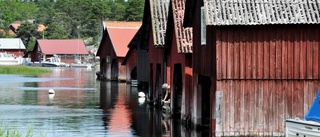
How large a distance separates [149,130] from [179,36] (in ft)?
16.4

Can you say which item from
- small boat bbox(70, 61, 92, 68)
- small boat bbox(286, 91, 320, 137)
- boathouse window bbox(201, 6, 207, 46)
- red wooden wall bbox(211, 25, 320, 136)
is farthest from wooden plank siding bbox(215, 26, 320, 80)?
small boat bbox(70, 61, 92, 68)

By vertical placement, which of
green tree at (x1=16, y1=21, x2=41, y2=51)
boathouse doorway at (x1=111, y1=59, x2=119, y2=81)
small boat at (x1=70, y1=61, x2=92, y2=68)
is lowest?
boathouse doorway at (x1=111, y1=59, x2=119, y2=81)

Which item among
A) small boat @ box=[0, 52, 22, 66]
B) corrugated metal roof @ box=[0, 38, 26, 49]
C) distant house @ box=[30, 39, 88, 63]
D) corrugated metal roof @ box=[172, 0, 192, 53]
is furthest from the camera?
corrugated metal roof @ box=[0, 38, 26, 49]

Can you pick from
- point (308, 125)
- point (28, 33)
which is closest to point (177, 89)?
point (308, 125)

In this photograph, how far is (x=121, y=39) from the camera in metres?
79.1

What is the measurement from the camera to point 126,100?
4891cm

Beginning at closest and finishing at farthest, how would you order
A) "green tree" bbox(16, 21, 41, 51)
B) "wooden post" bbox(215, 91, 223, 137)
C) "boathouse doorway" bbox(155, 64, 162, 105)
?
"wooden post" bbox(215, 91, 223, 137) → "boathouse doorway" bbox(155, 64, 162, 105) → "green tree" bbox(16, 21, 41, 51)

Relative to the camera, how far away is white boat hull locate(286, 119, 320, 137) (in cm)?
2058

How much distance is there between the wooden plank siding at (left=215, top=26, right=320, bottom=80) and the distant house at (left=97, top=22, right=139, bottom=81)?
5212cm

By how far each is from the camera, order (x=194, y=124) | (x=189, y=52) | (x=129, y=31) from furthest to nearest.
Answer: (x=129, y=31), (x=189, y=52), (x=194, y=124)

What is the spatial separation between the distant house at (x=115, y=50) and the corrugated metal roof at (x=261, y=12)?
52.1m

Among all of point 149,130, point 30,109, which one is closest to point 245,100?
point 149,130

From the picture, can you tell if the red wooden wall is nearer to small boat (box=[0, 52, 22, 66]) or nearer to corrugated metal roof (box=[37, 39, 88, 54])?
small boat (box=[0, 52, 22, 66])

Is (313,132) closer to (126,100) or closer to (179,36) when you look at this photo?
(179,36)
